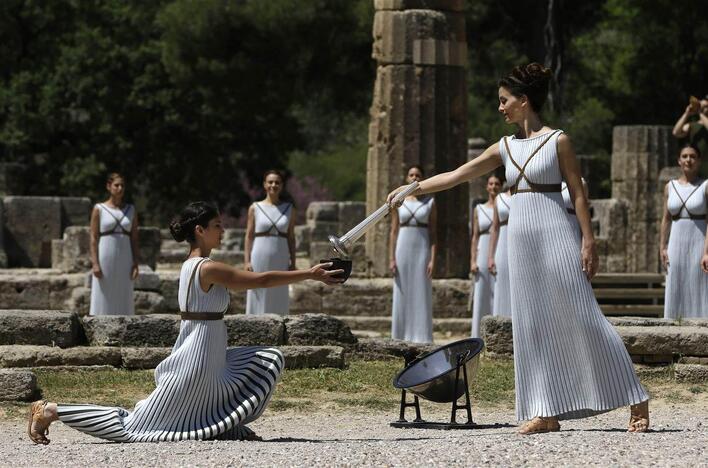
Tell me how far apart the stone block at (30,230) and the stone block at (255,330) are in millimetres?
13477

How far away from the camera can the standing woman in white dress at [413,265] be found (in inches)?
547

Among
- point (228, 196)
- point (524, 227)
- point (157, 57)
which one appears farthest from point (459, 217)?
point (228, 196)

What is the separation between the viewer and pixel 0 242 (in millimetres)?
23828

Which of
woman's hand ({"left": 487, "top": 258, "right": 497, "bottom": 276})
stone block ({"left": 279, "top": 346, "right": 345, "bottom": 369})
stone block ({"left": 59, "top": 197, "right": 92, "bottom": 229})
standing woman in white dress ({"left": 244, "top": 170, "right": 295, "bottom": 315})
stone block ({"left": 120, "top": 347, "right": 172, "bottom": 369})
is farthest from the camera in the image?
stone block ({"left": 59, "top": 197, "right": 92, "bottom": 229})

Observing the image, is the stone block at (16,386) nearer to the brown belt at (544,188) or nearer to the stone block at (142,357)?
the stone block at (142,357)

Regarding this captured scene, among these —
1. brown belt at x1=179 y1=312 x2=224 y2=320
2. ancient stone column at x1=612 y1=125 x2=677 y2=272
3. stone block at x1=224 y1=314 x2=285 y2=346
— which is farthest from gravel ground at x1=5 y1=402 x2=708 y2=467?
ancient stone column at x1=612 y1=125 x2=677 y2=272

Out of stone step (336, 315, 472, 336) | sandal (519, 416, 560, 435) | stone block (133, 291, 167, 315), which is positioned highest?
stone block (133, 291, 167, 315)

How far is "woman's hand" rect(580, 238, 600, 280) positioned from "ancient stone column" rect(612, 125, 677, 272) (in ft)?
60.8

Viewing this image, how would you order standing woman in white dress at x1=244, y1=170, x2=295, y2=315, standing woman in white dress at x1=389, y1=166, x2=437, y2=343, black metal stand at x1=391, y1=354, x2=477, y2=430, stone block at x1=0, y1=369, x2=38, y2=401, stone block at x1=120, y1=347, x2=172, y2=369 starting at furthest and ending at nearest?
1. standing woman in white dress at x1=389, y1=166, x2=437, y2=343
2. standing woman in white dress at x1=244, y1=170, x2=295, y2=315
3. stone block at x1=120, y1=347, x2=172, y2=369
4. stone block at x1=0, y1=369, x2=38, y2=401
5. black metal stand at x1=391, y1=354, x2=477, y2=430

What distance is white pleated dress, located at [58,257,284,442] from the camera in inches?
299

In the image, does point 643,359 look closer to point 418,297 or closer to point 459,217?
point 418,297

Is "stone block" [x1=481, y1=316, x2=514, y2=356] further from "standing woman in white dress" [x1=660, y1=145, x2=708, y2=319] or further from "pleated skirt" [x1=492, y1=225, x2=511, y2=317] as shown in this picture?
"pleated skirt" [x1=492, y1=225, x2=511, y2=317]

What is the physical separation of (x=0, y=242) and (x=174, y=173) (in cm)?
1373

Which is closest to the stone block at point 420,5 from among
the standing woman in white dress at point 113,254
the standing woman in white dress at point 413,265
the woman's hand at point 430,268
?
the standing woman in white dress at point 413,265
